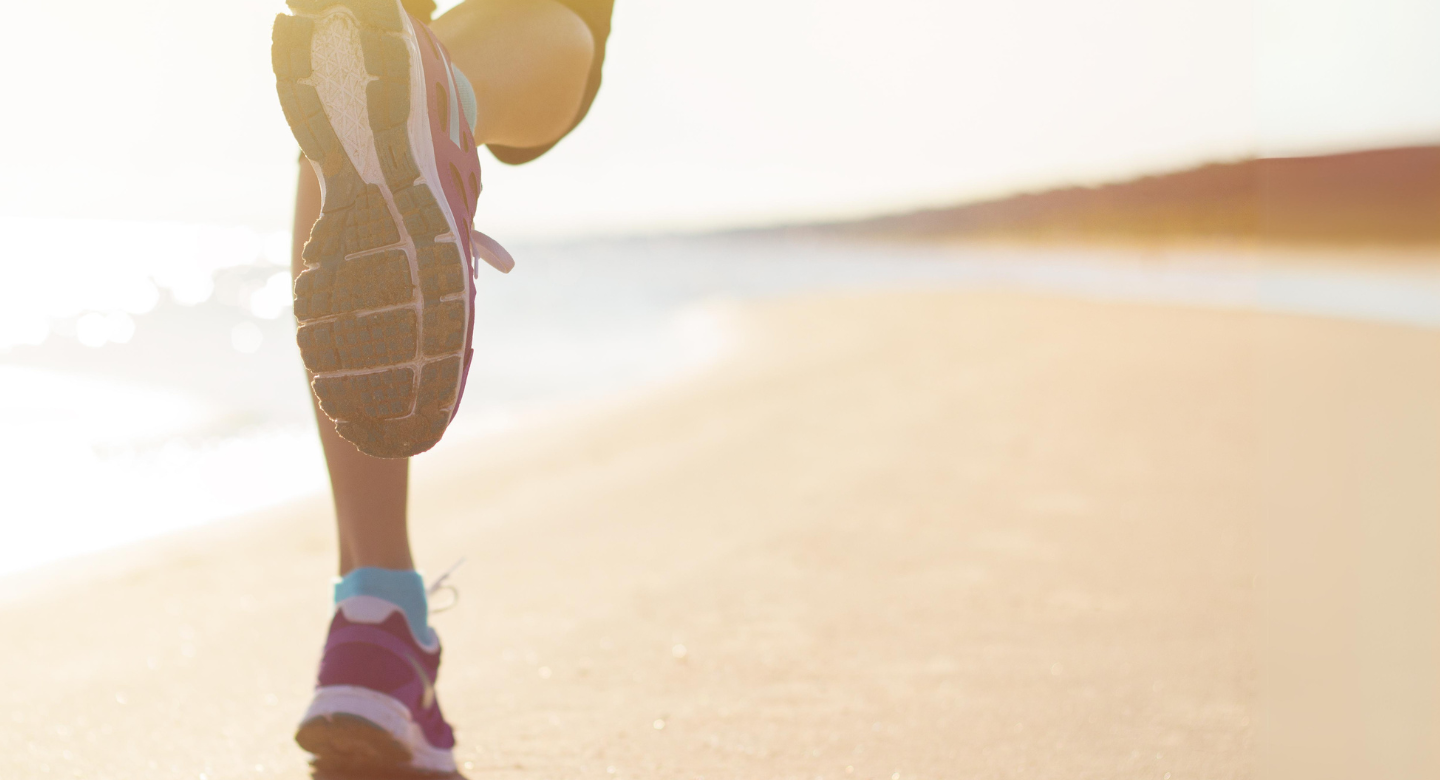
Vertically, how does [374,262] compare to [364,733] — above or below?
above

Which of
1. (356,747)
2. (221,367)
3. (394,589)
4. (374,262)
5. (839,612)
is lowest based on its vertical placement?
(221,367)

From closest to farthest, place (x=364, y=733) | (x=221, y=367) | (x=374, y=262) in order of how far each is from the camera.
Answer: (x=374, y=262)
(x=364, y=733)
(x=221, y=367)

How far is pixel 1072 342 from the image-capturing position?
5.68 metres

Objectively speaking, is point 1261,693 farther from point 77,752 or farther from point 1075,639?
point 77,752

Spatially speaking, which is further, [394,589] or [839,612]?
[839,612]

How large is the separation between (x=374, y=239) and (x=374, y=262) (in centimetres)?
2

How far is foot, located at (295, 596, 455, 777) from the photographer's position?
0.89m

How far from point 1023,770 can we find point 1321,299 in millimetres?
7663

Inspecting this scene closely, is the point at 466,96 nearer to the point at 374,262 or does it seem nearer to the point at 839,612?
the point at 374,262

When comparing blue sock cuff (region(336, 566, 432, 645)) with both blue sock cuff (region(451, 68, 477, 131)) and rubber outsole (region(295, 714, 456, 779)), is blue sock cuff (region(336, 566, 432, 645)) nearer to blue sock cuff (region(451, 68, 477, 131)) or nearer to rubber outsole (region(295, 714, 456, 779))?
rubber outsole (region(295, 714, 456, 779))

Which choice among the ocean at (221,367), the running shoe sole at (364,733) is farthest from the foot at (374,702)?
the ocean at (221,367)

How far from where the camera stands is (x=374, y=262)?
0.77 m

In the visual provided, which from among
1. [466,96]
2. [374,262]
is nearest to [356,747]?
[374,262]

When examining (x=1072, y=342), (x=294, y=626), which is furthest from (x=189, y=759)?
(x=1072, y=342)
